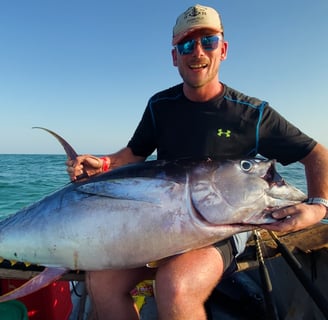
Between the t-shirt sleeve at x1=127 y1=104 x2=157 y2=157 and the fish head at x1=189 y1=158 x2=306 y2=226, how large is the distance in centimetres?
113

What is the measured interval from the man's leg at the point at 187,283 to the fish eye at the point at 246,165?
0.56 meters

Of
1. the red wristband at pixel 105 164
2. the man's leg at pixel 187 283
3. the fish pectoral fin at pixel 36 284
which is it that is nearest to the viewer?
the man's leg at pixel 187 283

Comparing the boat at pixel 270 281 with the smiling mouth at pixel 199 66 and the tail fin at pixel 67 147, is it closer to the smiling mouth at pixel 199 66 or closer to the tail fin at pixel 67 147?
the tail fin at pixel 67 147

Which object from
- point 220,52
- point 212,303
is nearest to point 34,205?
point 220,52

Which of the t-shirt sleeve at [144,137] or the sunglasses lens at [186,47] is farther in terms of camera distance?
the t-shirt sleeve at [144,137]

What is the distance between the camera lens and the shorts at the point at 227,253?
6.39 feet

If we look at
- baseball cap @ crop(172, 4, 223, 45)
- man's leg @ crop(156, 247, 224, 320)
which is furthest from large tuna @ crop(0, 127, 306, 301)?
baseball cap @ crop(172, 4, 223, 45)

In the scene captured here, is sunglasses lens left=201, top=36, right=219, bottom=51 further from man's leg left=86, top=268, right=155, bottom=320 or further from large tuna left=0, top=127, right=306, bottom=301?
man's leg left=86, top=268, right=155, bottom=320

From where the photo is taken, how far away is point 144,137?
2.87 meters

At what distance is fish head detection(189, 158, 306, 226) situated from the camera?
5.42 ft

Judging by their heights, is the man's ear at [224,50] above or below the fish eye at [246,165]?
above

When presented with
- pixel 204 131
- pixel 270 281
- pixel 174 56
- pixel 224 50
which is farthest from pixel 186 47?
pixel 270 281

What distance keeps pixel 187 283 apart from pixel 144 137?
4.97 ft

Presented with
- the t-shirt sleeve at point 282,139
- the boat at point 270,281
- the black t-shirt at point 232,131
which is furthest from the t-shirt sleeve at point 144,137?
the boat at point 270,281
